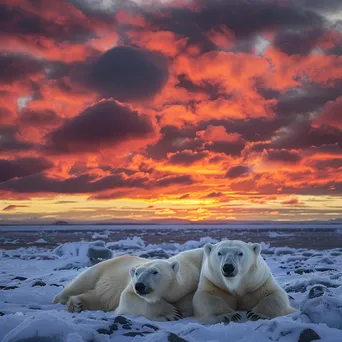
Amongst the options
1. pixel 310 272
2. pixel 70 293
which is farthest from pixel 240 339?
pixel 310 272

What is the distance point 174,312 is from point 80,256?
8.27 metres

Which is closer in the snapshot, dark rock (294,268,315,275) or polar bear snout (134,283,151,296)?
polar bear snout (134,283,151,296)

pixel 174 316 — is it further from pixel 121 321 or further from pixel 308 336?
pixel 308 336

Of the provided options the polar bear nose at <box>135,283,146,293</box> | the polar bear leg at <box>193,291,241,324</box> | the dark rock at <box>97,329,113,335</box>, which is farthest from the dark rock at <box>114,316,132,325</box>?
the polar bear leg at <box>193,291,241,324</box>

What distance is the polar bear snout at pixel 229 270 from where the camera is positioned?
4.49 meters

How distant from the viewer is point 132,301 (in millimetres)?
4875

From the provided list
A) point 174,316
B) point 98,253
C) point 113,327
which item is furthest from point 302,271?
point 113,327

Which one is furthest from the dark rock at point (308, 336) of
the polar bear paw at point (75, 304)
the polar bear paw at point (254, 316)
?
the polar bear paw at point (75, 304)

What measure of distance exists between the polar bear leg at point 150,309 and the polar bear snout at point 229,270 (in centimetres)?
66

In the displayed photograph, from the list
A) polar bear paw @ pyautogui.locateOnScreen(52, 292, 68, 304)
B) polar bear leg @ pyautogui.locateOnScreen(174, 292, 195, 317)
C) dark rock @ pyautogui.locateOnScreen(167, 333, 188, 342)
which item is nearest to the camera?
dark rock @ pyautogui.locateOnScreen(167, 333, 188, 342)

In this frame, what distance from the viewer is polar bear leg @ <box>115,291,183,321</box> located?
15.2ft

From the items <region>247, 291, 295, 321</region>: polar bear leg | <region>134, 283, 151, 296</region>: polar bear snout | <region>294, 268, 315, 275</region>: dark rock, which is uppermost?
<region>134, 283, 151, 296</region>: polar bear snout

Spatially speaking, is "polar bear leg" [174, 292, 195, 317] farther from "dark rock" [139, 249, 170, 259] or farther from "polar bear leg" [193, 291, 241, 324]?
"dark rock" [139, 249, 170, 259]

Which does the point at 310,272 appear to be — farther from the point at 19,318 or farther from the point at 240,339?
the point at 19,318
